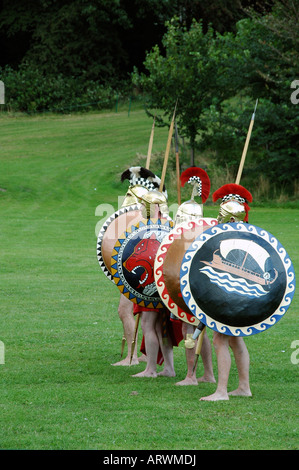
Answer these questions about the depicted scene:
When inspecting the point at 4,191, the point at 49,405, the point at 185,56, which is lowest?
the point at 4,191

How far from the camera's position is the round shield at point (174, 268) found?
21.5 feet

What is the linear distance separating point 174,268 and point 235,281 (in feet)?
2.01

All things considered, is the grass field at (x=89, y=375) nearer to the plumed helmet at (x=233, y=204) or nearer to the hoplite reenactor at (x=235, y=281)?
the hoplite reenactor at (x=235, y=281)

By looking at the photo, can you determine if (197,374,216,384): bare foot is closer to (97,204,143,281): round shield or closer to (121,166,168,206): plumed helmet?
(97,204,143,281): round shield

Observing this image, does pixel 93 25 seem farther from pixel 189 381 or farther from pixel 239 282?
pixel 239 282

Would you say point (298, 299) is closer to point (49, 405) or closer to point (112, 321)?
point (112, 321)

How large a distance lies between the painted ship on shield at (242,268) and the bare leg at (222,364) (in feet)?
1.63

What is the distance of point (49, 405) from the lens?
6266 millimetres

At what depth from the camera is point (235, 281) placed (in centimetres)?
614

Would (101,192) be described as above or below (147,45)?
below

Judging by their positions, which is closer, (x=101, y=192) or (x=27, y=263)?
(x=27, y=263)

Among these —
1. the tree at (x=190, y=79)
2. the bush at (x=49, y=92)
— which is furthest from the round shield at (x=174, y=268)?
the bush at (x=49, y=92)

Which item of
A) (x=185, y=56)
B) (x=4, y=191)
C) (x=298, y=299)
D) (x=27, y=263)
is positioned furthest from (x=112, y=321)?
(x=185, y=56)

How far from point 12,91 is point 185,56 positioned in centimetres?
1327
